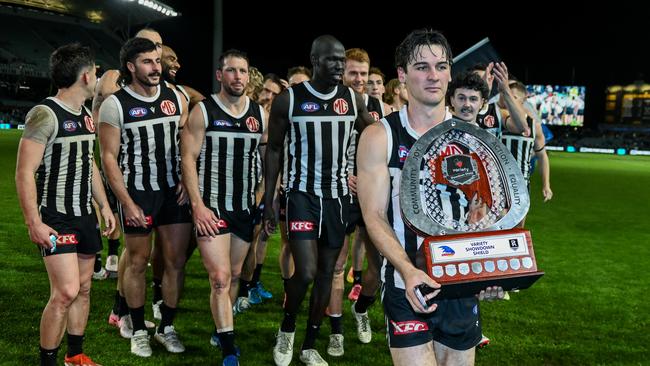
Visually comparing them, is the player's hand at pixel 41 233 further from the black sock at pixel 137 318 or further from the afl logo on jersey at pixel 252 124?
the afl logo on jersey at pixel 252 124

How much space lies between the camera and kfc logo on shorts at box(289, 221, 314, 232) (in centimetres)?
431

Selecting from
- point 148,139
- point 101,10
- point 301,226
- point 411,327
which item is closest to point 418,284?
point 411,327

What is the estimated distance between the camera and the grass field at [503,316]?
4.61 meters

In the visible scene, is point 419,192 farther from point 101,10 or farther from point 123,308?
point 101,10

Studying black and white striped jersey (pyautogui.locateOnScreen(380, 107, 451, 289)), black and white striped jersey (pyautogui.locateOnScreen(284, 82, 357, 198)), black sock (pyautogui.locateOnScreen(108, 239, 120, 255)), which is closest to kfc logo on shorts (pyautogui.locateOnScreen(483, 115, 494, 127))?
black and white striped jersey (pyautogui.locateOnScreen(284, 82, 357, 198))

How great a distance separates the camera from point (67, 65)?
374 centimetres

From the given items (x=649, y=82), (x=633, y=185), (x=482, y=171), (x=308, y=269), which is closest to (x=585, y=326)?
(x=308, y=269)

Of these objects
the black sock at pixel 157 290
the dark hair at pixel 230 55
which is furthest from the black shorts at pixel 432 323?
the black sock at pixel 157 290

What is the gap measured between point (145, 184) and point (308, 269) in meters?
1.38

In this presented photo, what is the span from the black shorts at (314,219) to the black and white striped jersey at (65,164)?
1.37 metres

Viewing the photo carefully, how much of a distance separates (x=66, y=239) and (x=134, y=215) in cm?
63

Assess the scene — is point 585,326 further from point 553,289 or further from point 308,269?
point 308,269

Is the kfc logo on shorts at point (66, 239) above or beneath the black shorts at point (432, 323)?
above

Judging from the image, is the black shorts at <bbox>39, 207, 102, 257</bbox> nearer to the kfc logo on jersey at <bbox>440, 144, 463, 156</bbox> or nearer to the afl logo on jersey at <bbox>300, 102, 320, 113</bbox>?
the afl logo on jersey at <bbox>300, 102, 320, 113</bbox>
